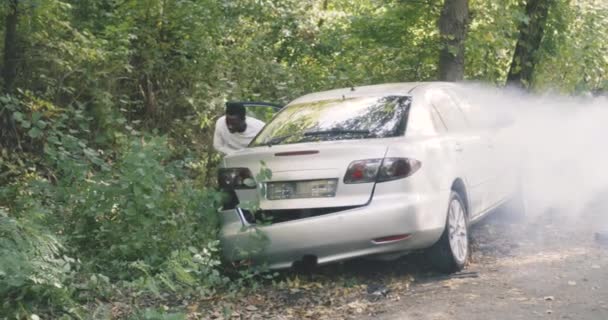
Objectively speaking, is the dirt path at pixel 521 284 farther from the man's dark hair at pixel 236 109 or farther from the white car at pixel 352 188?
the man's dark hair at pixel 236 109

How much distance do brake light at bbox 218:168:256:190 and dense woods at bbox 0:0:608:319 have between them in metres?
0.15

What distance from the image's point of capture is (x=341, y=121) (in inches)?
281

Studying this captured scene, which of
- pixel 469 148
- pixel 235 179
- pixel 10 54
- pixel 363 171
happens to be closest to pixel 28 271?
pixel 235 179

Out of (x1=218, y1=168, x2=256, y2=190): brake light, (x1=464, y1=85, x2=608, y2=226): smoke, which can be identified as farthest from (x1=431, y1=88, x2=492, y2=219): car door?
(x1=218, y1=168, x2=256, y2=190): brake light

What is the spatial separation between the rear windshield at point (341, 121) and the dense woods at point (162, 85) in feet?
3.16

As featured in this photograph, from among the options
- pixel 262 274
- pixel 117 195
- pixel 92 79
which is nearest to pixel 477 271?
pixel 262 274

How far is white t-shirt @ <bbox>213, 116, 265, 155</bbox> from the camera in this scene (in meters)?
8.86

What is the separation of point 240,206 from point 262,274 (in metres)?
0.79

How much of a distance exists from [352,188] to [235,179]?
1.08m

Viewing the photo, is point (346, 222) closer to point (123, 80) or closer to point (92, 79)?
point (92, 79)

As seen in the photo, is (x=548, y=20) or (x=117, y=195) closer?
(x=117, y=195)

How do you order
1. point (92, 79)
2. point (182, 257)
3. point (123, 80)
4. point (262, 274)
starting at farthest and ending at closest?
point (123, 80) → point (92, 79) → point (262, 274) → point (182, 257)

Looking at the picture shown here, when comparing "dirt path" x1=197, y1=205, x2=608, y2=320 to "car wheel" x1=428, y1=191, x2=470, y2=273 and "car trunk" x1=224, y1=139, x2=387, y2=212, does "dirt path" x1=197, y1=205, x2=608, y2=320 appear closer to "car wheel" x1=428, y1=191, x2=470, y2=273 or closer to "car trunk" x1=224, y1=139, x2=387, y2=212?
"car wheel" x1=428, y1=191, x2=470, y2=273

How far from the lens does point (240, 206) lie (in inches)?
256
